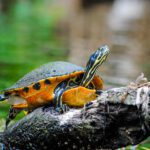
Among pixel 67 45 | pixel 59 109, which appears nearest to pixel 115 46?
Result: pixel 67 45

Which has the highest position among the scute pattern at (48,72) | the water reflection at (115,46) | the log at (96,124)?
the scute pattern at (48,72)

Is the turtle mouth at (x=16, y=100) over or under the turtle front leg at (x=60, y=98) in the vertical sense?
under

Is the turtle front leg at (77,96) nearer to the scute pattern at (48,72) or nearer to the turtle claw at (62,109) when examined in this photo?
the turtle claw at (62,109)

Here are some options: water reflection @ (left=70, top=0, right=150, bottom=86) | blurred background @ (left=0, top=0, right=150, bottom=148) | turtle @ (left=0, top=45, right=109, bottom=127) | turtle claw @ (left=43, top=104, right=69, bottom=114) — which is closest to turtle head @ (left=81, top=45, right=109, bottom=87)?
turtle @ (left=0, top=45, right=109, bottom=127)

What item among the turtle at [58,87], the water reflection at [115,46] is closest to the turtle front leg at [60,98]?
the turtle at [58,87]

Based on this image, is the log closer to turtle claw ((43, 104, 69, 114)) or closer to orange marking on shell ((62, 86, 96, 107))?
turtle claw ((43, 104, 69, 114))

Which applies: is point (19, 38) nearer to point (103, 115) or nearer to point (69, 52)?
point (69, 52)
